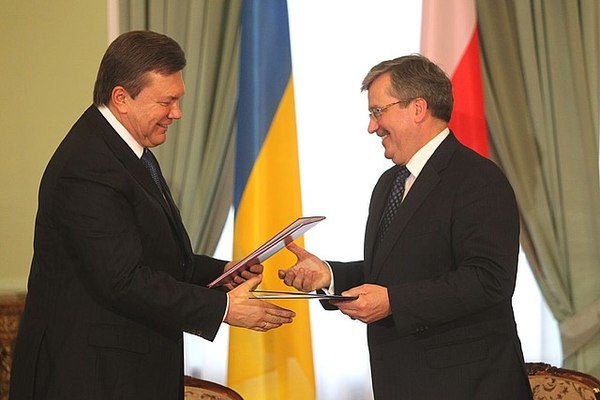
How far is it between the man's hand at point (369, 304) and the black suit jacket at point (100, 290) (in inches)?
17.1

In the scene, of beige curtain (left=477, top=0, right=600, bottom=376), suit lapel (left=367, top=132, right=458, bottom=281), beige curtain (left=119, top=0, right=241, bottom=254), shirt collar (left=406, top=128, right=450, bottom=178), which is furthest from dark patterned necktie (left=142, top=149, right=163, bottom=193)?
beige curtain (left=477, top=0, right=600, bottom=376)

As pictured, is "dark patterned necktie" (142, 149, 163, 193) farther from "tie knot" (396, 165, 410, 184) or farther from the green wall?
the green wall

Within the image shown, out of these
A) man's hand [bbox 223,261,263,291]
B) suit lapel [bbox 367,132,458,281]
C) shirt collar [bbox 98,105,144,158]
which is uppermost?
shirt collar [bbox 98,105,144,158]

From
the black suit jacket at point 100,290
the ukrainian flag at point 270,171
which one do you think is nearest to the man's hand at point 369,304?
the black suit jacket at point 100,290

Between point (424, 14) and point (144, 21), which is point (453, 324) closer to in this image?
point (424, 14)

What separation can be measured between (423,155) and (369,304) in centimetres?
60

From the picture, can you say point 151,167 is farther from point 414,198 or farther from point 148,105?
point 414,198

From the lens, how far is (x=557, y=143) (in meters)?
4.62

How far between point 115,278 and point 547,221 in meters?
2.64

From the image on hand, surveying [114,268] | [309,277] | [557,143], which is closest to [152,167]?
[114,268]

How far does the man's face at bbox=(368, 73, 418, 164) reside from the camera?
3.27m

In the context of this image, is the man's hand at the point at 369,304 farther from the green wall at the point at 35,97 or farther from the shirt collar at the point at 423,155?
the green wall at the point at 35,97

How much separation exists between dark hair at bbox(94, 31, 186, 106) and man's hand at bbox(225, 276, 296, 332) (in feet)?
2.31

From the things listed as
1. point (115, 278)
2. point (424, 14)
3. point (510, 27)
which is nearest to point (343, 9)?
point (424, 14)
